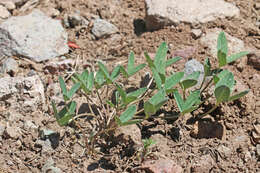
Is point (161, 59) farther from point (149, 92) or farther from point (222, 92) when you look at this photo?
point (222, 92)

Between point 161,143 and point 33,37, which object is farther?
point 33,37

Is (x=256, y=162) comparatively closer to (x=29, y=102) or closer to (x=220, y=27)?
(x=220, y=27)

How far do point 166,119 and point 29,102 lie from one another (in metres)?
0.92

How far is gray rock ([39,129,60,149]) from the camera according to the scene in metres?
2.29

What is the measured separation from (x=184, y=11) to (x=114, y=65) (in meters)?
Answer: 0.75

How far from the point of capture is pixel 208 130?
233 cm

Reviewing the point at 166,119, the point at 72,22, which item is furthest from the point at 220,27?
the point at 72,22

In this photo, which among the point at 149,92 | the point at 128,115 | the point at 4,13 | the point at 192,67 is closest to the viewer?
the point at 128,115

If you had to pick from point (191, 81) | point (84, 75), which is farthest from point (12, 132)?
point (191, 81)

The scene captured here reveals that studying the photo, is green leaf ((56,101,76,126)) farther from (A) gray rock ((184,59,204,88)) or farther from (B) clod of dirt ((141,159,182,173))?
(A) gray rock ((184,59,204,88))

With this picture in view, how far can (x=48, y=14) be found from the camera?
128 inches

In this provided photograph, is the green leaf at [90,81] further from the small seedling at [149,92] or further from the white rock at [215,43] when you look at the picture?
the white rock at [215,43]

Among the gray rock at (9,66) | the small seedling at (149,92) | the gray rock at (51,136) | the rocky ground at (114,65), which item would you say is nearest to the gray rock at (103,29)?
the rocky ground at (114,65)

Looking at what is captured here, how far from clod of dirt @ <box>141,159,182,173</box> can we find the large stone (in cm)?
128
